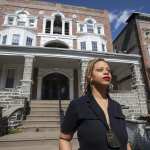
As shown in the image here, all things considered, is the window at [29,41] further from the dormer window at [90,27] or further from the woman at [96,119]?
the woman at [96,119]

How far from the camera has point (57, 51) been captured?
13391 mm

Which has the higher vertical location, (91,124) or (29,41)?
(29,41)

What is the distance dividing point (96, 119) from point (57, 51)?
12.3m

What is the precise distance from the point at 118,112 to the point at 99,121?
35cm

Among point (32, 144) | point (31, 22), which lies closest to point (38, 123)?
point (32, 144)

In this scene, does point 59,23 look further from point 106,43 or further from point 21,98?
point 21,98

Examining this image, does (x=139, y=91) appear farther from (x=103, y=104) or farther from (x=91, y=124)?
(x=91, y=124)

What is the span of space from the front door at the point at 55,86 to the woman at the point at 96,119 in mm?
15509

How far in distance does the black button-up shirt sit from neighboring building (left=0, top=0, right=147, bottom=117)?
33.5ft

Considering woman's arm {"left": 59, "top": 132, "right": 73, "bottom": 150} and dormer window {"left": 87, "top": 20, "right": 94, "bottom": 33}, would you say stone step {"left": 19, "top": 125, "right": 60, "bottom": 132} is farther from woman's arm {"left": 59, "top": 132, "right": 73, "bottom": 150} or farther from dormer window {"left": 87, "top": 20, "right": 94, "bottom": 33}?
dormer window {"left": 87, "top": 20, "right": 94, "bottom": 33}

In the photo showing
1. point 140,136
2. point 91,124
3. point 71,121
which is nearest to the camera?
point 91,124

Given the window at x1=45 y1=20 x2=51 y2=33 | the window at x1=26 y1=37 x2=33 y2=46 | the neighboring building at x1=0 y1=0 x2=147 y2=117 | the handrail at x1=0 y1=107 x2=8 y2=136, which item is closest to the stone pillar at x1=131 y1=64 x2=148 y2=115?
the neighboring building at x1=0 y1=0 x2=147 y2=117

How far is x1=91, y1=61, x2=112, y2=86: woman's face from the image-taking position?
173 cm

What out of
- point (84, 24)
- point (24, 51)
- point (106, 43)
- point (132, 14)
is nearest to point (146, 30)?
point (132, 14)
